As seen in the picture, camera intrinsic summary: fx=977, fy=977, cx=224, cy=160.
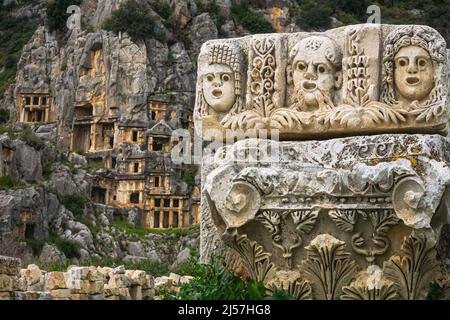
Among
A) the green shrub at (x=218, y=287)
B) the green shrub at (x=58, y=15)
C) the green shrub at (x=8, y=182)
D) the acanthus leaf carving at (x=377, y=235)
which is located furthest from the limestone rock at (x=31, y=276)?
the green shrub at (x=58, y=15)

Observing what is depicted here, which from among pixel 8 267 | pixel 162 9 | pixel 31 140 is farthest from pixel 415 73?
pixel 162 9

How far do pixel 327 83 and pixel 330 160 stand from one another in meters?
0.70

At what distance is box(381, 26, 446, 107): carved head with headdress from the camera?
7.26m

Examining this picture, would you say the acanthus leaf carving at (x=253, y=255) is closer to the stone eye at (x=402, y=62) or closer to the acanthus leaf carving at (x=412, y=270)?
the acanthus leaf carving at (x=412, y=270)

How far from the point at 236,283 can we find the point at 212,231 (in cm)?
90

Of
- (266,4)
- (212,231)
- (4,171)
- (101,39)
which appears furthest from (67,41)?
Result: (212,231)

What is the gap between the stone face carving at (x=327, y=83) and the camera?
7.28 meters

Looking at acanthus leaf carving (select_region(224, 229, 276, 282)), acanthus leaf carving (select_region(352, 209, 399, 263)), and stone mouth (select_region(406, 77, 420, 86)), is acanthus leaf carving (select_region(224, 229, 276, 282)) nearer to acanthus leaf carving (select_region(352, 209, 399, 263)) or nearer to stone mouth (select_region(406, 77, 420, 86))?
acanthus leaf carving (select_region(352, 209, 399, 263))

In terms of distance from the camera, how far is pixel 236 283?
7.01m

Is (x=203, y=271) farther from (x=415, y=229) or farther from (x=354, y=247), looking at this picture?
(x=415, y=229)

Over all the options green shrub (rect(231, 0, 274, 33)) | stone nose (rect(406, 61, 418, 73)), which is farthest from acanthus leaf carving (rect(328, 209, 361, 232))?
green shrub (rect(231, 0, 274, 33))
